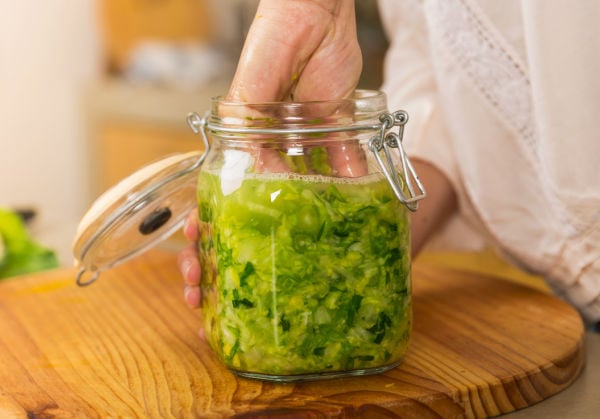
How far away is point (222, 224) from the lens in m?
0.64

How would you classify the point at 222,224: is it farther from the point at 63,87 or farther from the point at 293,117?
the point at 63,87

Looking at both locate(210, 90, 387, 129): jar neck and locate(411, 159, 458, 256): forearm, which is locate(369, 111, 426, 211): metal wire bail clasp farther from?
locate(411, 159, 458, 256): forearm

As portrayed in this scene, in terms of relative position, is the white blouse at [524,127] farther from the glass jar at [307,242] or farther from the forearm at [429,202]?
the glass jar at [307,242]

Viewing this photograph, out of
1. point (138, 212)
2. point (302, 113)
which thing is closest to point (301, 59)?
point (302, 113)

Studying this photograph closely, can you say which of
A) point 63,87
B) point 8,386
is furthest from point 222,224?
point 63,87

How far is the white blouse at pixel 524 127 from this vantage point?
2.39 ft

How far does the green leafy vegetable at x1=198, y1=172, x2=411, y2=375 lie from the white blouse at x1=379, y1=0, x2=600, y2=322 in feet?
0.64

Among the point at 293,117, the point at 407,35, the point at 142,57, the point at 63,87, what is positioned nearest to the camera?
the point at 293,117

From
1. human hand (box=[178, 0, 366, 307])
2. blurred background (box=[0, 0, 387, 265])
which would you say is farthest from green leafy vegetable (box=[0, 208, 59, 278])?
blurred background (box=[0, 0, 387, 265])

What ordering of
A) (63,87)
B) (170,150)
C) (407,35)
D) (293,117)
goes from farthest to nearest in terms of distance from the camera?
(63,87) < (170,150) < (407,35) < (293,117)

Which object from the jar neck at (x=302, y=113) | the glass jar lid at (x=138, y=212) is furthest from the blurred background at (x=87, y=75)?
the jar neck at (x=302, y=113)

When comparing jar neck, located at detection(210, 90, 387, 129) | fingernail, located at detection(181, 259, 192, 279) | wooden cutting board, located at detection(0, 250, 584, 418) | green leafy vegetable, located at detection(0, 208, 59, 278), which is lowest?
green leafy vegetable, located at detection(0, 208, 59, 278)

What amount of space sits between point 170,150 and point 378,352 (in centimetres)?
Result: 212

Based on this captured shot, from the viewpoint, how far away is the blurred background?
2881 mm
